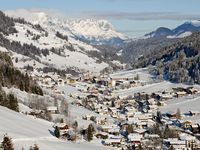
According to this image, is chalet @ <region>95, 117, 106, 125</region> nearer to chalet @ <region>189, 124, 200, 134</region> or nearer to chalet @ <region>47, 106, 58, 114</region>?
chalet @ <region>47, 106, 58, 114</region>

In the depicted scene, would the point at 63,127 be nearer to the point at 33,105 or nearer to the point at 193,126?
the point at 33,105

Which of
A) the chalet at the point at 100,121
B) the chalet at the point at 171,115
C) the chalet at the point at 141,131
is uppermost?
the chalet at the point at 171,115

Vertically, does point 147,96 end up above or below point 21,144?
above

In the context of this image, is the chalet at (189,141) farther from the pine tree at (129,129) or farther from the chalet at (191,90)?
the chalet at (191,90)

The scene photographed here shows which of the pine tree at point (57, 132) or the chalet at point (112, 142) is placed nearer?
the pine tree at point (57, 132)

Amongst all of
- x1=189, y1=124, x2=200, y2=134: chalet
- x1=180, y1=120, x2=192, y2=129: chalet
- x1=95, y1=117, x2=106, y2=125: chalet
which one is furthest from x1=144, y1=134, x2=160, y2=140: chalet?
x1=95, y1=117, x2=106, y2=125: chalet

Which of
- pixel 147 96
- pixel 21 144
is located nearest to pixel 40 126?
pixel 21 144

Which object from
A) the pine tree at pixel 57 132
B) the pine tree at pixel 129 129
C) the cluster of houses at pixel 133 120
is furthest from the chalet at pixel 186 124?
the pine tree at pixel 57 132

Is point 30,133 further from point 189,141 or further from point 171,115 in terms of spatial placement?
point 171,115
